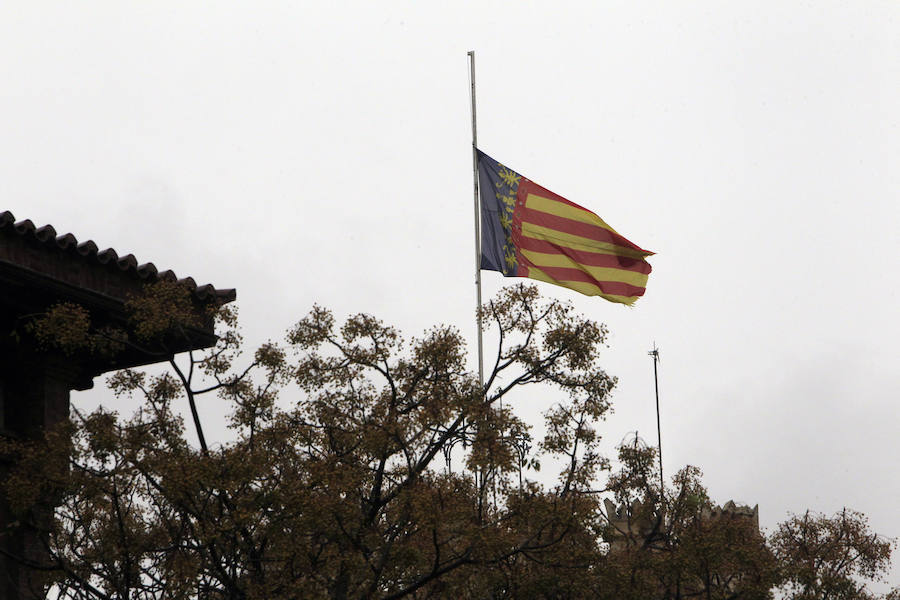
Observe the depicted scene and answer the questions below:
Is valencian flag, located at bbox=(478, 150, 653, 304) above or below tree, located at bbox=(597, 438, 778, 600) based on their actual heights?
above

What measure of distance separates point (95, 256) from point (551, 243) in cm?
811

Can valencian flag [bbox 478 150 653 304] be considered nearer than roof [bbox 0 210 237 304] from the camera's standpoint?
No

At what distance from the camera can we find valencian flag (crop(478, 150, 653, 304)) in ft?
73.6

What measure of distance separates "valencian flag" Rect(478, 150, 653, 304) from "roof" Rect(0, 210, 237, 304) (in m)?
5.48

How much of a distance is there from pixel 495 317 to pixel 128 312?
4927 mm

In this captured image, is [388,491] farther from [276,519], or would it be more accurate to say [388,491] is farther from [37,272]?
[37,272]

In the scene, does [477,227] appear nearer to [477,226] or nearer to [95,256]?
[477,226]

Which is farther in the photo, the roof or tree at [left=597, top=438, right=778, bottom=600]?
tree at [left=597, top=438, right=778, bottom=600]

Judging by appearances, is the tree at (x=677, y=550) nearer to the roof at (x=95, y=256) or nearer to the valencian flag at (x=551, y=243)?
the valencian flag at (x=551, y=243)

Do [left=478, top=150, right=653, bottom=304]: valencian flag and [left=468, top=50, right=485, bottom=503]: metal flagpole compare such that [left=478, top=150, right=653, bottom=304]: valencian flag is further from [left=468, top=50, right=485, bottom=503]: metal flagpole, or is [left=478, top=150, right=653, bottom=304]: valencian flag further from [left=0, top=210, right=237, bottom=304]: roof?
[left=0, top=210, right=237, bottom=304]: roof

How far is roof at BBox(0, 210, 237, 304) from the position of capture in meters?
16.7

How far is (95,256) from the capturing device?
17.8 meters

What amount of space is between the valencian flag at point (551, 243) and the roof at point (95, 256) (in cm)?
548

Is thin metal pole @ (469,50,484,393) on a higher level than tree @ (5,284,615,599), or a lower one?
higher
